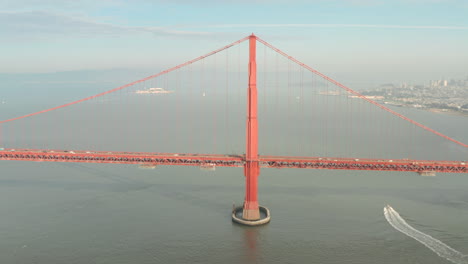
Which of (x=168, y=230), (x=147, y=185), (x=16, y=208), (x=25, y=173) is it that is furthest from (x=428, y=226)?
(x=25, y=173)

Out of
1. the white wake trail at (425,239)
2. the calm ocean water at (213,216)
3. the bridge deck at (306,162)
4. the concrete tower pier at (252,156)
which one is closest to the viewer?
the white wake trail at (425,239)

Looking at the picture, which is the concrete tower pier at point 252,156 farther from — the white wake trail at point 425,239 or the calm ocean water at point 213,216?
the white wake trail at point 425,239

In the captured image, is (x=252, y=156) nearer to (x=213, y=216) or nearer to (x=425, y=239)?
(x=213, y=216)

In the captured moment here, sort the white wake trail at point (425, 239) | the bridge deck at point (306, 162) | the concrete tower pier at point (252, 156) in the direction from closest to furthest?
1. the white wake trail at point (425, 239)
2. the concrete tower pier at point (252, 156)
3. the bridge deck at point (306, 162)

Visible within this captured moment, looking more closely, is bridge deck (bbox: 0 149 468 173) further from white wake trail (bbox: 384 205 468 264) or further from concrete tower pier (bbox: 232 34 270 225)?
white wake trail (bbox: 384 205 468 264)

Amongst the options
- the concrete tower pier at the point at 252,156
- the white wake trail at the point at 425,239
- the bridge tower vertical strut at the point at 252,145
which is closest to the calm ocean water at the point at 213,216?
the white wake trail at the point at 425,239

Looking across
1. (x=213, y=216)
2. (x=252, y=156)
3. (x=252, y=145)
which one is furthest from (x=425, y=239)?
(x=213, y=216)
